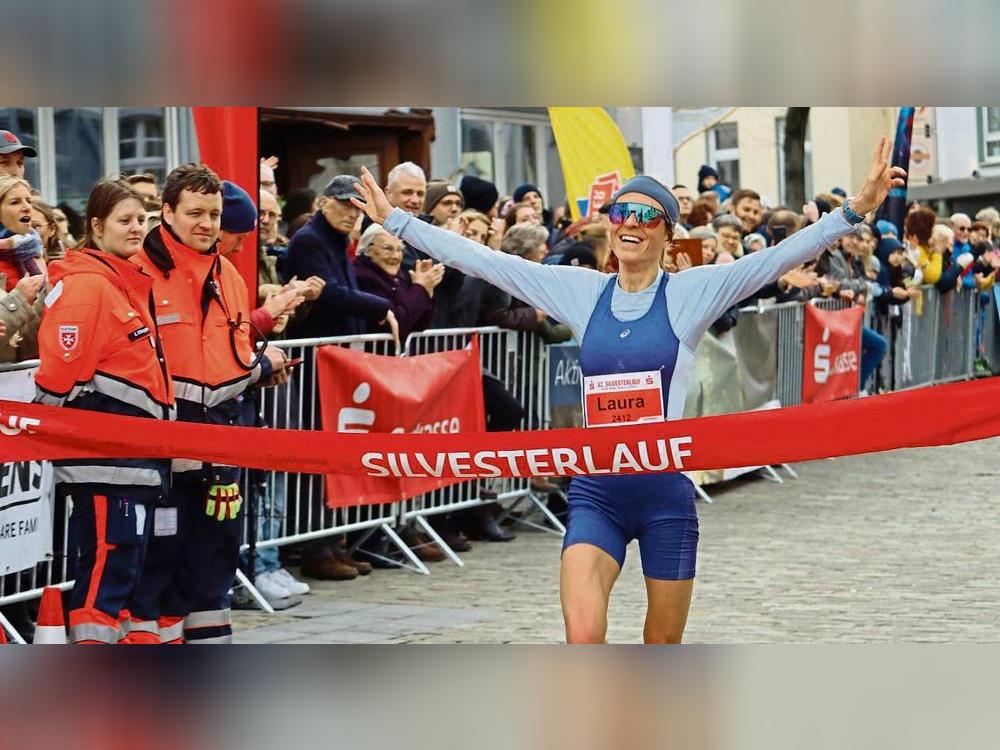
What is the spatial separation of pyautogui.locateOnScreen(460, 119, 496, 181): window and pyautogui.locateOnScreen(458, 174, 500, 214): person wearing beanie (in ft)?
35.2

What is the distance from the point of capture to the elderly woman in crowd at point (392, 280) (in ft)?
33.2

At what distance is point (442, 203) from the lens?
1108 cm

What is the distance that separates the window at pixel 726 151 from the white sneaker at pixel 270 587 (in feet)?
106

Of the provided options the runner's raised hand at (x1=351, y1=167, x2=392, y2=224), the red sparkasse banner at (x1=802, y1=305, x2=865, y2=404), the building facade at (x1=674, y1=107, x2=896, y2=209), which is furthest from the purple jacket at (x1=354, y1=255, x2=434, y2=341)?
the building facade at (x1=674, y1=107, x2=896, y2=209)

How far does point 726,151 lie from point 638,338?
35.3m

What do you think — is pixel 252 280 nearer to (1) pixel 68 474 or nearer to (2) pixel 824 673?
(1) pixel 68 474

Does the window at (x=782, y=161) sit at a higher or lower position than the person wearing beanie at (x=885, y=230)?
higher

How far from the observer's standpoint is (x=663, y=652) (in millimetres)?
5879

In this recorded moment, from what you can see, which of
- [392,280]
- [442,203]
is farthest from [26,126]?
[392,280]

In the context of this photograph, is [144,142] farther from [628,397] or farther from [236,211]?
[628,397]

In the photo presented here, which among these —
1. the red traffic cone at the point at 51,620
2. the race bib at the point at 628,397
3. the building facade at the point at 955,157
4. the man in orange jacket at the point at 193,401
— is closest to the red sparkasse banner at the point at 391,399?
the man in orange jacket at the point at 193,401

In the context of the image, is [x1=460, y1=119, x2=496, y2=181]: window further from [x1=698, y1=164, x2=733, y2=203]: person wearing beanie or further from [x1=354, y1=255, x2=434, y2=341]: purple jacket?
[x1=354, y1=255, x2=434, y2=341]: purple jacket

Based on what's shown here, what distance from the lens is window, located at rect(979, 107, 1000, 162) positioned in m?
38.4

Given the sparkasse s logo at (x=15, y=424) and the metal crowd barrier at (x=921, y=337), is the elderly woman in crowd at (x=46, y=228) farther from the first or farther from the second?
the metal crowd barrier at (x=921, y=337)
